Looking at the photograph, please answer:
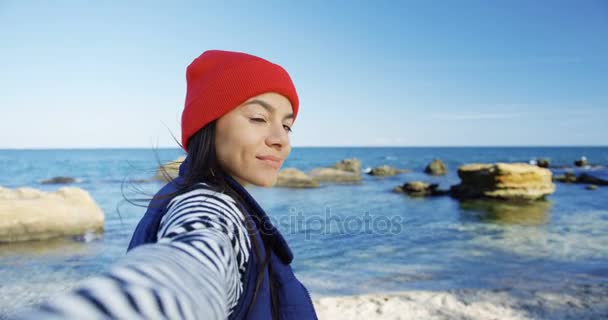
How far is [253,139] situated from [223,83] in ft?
0.83

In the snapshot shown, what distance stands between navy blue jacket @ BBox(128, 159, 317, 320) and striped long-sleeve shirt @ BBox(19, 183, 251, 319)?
276 millimetres

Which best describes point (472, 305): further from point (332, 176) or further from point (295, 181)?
point (332, 176)

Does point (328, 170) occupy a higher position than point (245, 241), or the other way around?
point (245, 241)

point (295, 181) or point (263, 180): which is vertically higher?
point (263, 180)

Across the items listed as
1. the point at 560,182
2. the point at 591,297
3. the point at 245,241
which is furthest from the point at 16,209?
the point at 560,182

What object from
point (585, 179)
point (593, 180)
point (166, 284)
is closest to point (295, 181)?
point (585, 179)

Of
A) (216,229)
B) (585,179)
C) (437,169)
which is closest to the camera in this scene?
(216,229)

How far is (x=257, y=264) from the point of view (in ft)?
3.68

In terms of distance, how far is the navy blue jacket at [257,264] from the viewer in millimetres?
1082

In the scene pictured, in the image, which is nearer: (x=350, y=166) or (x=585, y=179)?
(x=585, y=179)

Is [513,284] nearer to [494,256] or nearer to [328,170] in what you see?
[494,256]

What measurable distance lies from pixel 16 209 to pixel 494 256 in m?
12.0

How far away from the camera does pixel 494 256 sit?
8891 mm

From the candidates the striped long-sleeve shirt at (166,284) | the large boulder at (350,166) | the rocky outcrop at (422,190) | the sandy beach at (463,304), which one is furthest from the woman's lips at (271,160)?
the large boulder at (350,166)
